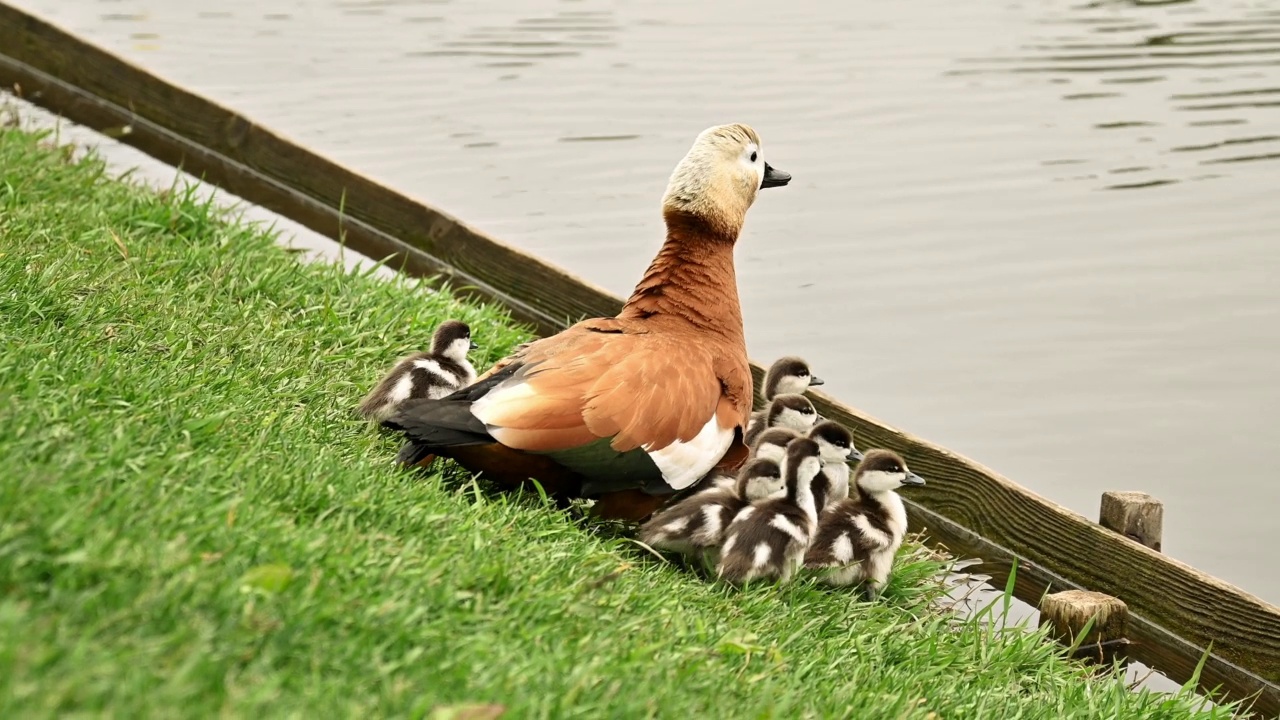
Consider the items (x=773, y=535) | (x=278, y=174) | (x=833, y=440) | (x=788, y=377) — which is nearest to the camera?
(x=773, y=535)

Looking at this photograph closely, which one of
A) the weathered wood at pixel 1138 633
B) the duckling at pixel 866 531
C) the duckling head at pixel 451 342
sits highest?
the duckling head at pixel 451 342

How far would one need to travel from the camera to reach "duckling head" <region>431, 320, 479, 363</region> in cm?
569

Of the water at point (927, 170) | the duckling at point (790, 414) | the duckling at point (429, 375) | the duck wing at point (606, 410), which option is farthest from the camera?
the water at point (927, 170)

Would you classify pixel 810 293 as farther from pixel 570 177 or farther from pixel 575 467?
pixel 575 467

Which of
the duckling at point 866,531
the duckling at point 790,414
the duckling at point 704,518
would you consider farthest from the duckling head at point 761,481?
the duckling at point 790,414

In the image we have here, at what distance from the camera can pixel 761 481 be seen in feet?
16.5

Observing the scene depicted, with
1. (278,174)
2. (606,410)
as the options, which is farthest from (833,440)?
(278,174)

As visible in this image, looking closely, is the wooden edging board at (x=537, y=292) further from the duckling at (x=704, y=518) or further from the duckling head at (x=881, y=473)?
the duckling at (x=704, y=518)

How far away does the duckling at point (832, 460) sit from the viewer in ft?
17.8

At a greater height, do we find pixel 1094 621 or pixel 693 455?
pixel 693 455

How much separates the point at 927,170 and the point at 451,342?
6.50 meters

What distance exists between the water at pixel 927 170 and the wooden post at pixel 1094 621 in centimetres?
131

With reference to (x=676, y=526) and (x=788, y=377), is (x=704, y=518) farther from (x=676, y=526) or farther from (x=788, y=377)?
(x=788, y=377)

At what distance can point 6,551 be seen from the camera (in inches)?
111
